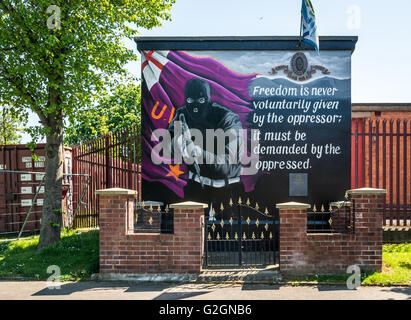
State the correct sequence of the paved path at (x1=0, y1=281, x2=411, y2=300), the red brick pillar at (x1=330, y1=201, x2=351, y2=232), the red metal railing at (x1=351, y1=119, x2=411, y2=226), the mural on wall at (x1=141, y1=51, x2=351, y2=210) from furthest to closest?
the red metal railing at (x1=351, y1=119, x2=411, y2=226) < the mural on wall at (x1=141, y1=51, x2=351, y2=210) < the red brick pillar at (x1=330, y1=201, x2=351, y2=232) < the paved path at (x1=0, y1=281, x2=411, y2=300)

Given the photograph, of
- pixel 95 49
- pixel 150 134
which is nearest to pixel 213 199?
pixel 150 134

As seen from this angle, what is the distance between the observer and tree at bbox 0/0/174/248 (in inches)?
357

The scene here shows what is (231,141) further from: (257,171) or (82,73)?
(82,73)

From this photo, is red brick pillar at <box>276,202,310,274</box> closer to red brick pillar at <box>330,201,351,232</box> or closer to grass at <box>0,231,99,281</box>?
red brick pillar at <box>330,201,351,232</box>

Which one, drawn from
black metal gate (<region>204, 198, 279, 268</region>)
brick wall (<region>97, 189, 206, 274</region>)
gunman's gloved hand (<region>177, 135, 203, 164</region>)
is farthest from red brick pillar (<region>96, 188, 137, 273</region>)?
gunman's gloved hand (<region>177, 135, 203, 164</region>)

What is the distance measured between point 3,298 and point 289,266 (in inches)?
209

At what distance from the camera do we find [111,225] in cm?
805

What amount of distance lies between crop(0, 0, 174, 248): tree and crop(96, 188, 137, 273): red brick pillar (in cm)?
249

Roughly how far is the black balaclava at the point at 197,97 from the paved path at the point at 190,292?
16.0ft

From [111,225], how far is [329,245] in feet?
14.8

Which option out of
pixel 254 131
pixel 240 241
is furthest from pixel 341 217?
pixel 254 131

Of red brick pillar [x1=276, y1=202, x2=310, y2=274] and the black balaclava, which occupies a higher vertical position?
the black balaclava

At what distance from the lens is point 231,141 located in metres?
10.5

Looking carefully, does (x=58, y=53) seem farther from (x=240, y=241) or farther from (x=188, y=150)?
(x=240, y=241)
